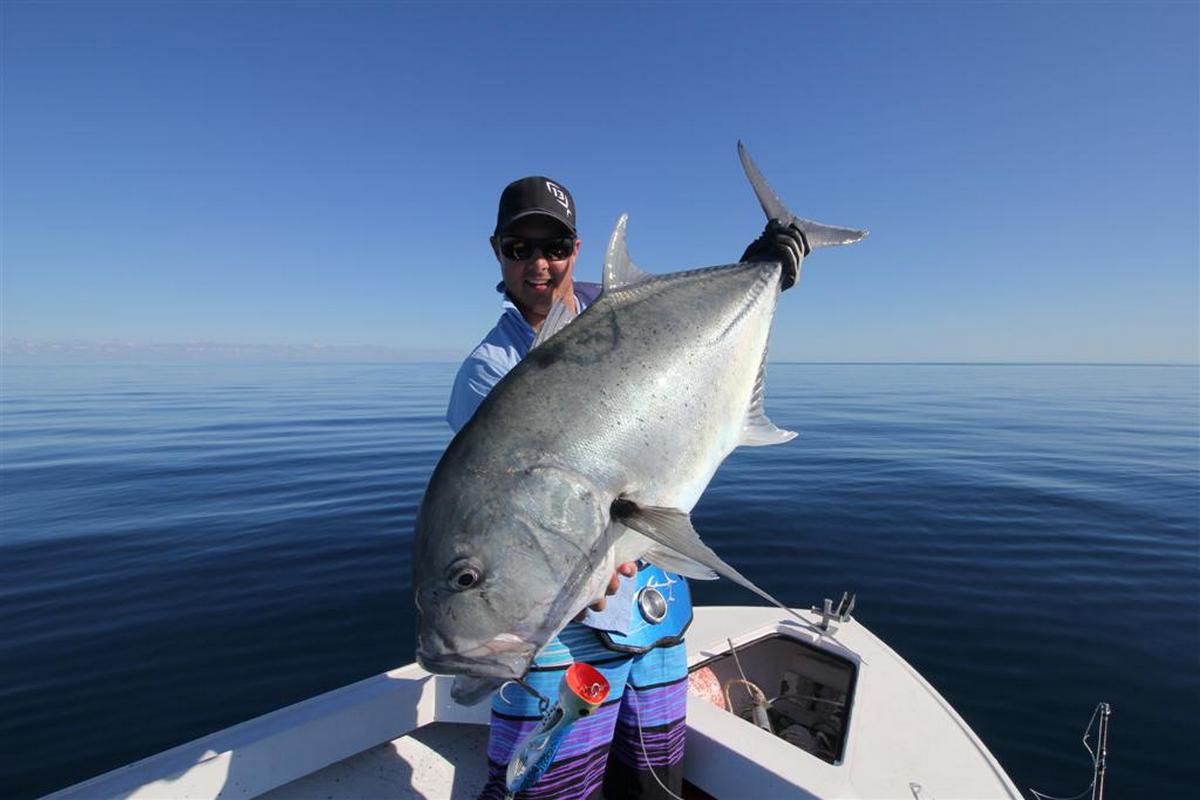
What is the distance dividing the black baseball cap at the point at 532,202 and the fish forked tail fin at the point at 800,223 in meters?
1.02

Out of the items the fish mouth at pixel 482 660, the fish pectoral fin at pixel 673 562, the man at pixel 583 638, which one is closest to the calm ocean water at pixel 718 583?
the man at pixel 583 638

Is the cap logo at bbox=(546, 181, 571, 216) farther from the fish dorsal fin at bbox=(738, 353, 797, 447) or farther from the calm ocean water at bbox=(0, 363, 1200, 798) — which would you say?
the calm ocean water at bbox=(0, 363, 1200, 798)

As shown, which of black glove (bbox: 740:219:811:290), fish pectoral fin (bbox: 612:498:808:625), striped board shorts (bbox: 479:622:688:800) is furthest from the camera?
black glove (bbox: 740:219:811:290)

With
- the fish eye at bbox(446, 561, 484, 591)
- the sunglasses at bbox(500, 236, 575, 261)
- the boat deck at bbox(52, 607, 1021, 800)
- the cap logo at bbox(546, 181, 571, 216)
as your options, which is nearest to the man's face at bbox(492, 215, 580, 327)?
the sunglasses at bbox(500, 236, 575, 261)

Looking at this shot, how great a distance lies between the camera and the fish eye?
6.26 ft

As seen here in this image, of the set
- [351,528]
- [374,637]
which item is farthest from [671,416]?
[351,528]

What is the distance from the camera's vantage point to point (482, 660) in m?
1.89

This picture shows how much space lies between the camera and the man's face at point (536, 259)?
3152 mm

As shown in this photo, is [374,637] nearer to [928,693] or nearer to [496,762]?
[496,762]

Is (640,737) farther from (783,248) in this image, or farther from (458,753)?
(783,248)

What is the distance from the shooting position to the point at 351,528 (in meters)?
10.9

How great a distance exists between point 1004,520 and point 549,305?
39.9 ft

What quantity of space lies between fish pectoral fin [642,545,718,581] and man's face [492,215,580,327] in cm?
156

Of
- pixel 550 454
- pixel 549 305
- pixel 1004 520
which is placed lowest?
pixel 1004 520
